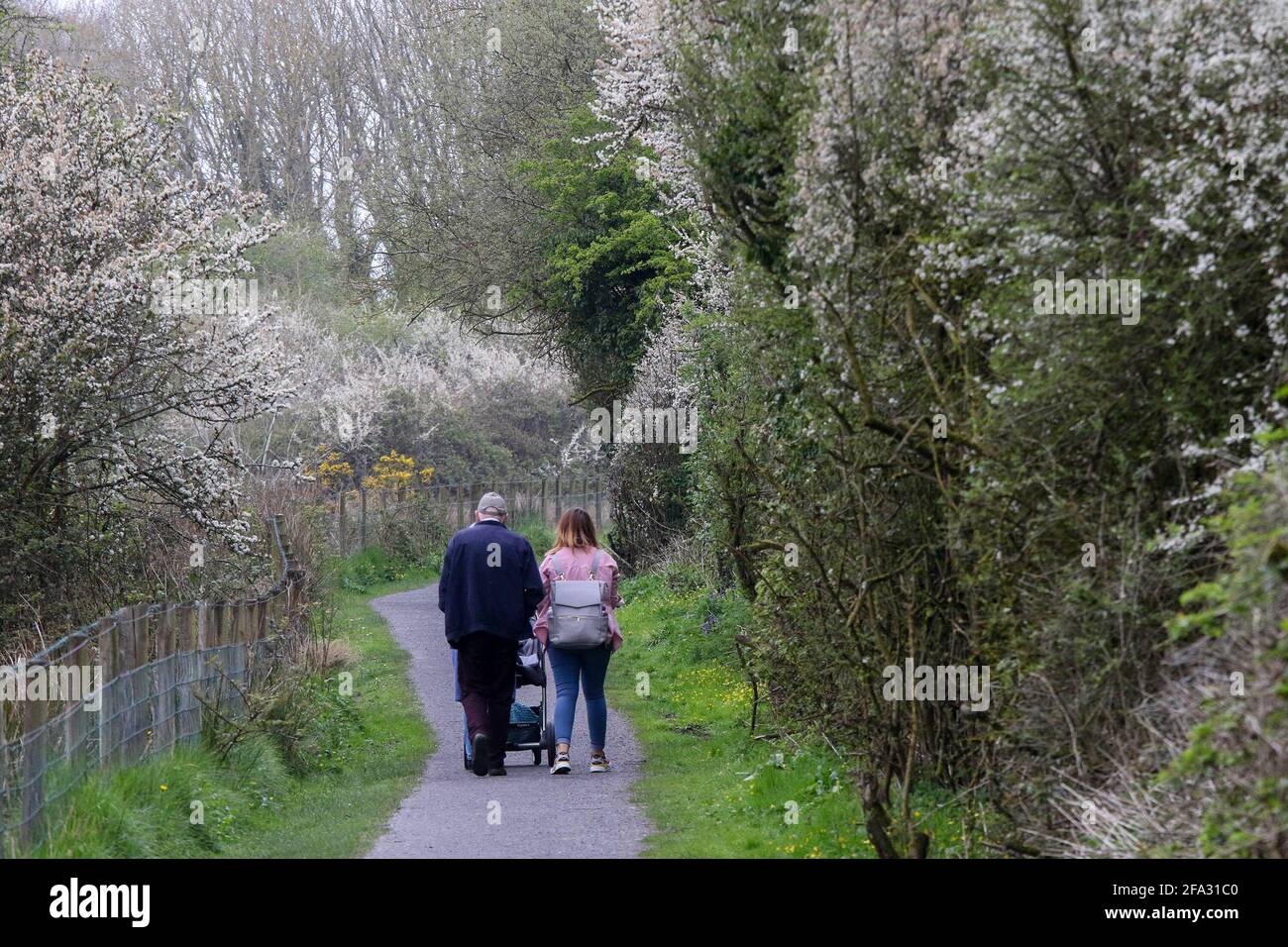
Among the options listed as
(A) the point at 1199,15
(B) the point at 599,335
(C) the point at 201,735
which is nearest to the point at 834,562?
(A) the point at 1199,15

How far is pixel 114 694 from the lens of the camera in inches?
361

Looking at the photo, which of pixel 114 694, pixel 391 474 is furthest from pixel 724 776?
pixel 391 474

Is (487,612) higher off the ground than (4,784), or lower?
higher

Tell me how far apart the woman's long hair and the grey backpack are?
40 centimetres

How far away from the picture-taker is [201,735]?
1080 centimetres

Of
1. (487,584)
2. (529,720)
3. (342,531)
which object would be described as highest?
(487,584)

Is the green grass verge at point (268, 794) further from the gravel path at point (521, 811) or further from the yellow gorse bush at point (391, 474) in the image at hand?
the yellow gorse bush at point (391, 474)

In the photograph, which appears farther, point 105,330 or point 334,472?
point 334,472

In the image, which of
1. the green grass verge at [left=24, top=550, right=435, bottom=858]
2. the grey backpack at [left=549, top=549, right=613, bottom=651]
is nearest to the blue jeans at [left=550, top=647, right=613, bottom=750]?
the grey backpack at [left=549, top=549, right=613, bottom=651]

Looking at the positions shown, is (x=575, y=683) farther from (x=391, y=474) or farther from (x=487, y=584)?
(x=391, y=474)

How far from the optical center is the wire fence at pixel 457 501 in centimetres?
3069

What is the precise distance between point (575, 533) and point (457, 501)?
912 inches
